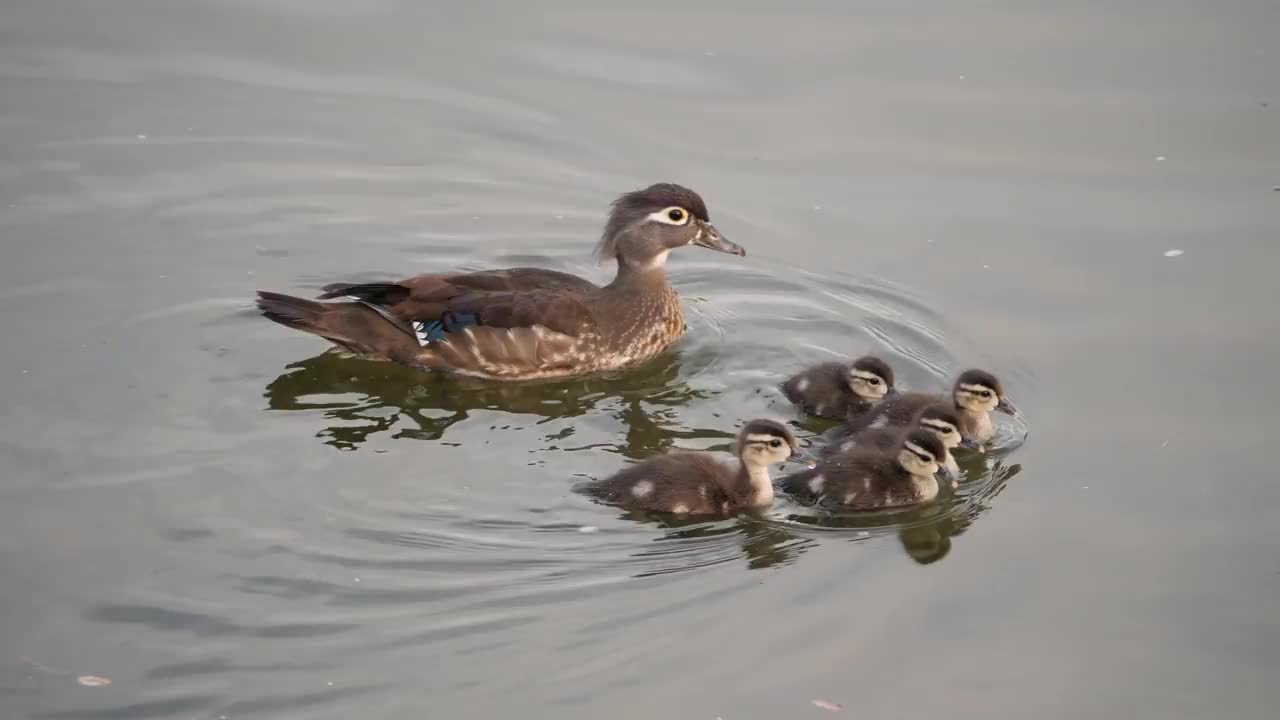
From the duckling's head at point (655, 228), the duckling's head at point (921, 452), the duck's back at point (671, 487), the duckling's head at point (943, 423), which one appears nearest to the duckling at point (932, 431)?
the duckling's head at point (943, 423)

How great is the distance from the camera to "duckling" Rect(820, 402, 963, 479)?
316 inches

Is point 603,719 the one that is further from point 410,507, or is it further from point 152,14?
point 152,14

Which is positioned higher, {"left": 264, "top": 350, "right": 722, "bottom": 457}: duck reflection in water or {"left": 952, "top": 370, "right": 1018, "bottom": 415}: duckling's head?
{"left": 952, "top": 370, "right": 1018, "bottom": 415}: duckling's head

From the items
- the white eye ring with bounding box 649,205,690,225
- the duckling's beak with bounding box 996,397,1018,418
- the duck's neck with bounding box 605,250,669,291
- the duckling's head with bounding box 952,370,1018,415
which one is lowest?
the duckling's beak with bounding box 996,397,1018,418

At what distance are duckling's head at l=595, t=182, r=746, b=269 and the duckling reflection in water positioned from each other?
1824 mm

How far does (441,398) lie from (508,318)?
0.57m

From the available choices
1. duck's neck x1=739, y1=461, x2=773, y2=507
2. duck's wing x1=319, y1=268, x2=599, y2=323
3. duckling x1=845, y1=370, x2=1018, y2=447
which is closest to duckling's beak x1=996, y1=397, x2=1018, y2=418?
duckling x1=845, y1=370, x2=1018, y2=447

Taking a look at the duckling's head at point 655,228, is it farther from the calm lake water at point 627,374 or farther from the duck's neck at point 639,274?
the calm lake water at point 627,374

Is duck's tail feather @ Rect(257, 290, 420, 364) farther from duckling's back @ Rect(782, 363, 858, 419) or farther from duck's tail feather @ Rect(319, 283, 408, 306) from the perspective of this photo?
duckling's back @ Rect(782, 363, 858, 419)

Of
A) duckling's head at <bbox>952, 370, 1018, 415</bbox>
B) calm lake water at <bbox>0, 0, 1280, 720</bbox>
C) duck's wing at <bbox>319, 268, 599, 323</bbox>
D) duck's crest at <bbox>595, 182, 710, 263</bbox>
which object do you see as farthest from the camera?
duck's crest at <bbox>595, 182, 710, 263</bbox>

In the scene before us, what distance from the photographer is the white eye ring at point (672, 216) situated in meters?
9.60

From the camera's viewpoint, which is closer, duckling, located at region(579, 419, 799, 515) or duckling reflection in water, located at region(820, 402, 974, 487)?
duckling, located at region(579, 419, 799, 515)

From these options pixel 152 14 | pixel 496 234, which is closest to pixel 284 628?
pixel 496 234

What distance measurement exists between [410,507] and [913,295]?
3.56 m
